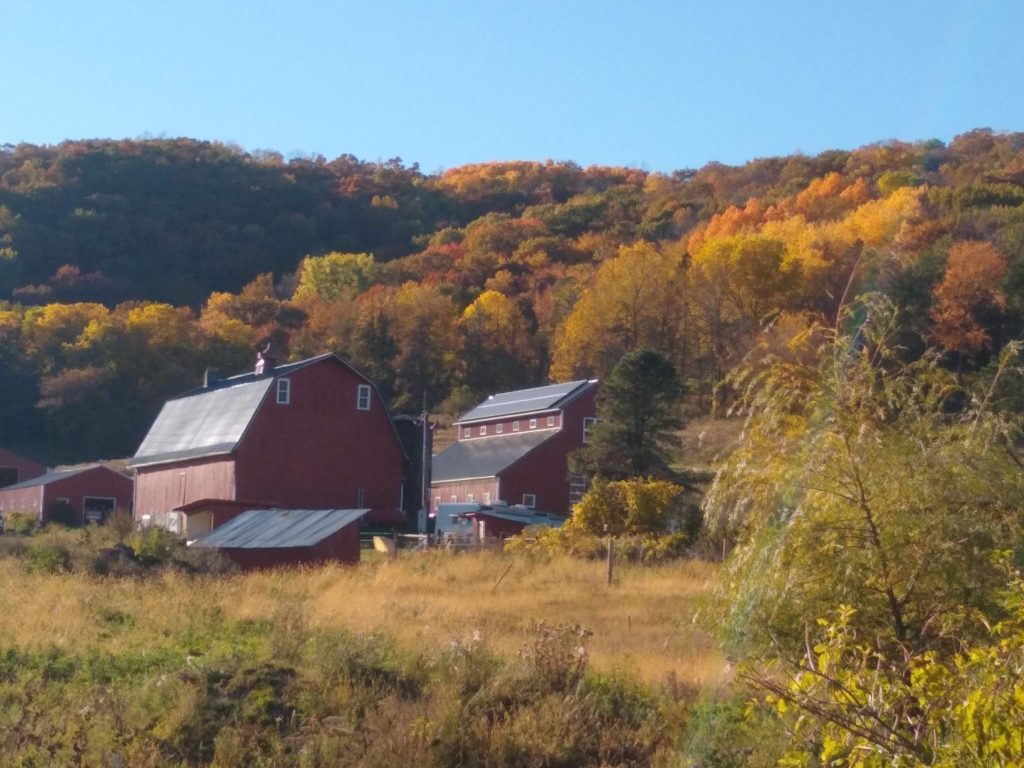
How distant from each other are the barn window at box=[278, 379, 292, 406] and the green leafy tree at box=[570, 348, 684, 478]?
10853 mm

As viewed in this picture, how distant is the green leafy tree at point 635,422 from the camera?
149ft

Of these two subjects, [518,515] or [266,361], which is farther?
[266,361]

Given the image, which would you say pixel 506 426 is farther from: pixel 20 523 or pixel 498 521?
pixel 20 523

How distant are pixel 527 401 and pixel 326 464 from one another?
11.6 m

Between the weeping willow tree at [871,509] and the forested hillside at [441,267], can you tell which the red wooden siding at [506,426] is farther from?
the weeping willow tree at [871,509]

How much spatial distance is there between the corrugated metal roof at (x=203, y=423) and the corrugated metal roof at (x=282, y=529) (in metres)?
14.7

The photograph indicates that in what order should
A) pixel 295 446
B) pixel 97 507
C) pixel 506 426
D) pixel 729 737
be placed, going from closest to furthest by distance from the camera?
pixel 729 737
pixel 295 446
pixel 506 426
pixel 97 507

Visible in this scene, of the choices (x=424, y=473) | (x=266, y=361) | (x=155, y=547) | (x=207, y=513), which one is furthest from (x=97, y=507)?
(x=155, y=547)

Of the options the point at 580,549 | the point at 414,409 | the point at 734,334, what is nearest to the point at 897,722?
the point at 580,549

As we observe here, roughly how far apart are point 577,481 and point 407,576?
29386mm

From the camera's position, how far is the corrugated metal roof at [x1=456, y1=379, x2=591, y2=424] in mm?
56375

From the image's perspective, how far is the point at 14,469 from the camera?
68.9 meters

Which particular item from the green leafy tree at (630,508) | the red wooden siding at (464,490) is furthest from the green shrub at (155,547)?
the red wooden siding at (464,490)

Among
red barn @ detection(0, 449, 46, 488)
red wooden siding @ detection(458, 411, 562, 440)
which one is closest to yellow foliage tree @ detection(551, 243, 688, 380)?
red wooden siding @ detection(458, 411, 562, 440)
